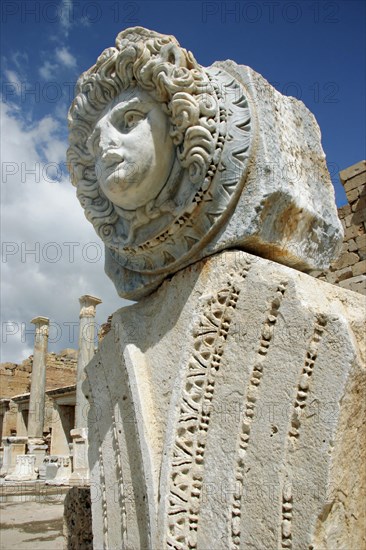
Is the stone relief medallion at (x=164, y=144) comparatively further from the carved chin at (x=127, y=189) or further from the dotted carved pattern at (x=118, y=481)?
the dotted carved pattern at (x=118, y=481)

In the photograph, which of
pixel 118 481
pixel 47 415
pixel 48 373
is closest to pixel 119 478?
pixel 118 481

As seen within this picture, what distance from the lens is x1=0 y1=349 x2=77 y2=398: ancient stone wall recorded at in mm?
25375

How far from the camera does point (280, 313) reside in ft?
4.99

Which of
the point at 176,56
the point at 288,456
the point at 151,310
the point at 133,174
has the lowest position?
the point at 288,456

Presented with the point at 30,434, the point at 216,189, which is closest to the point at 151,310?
the point at 216,189

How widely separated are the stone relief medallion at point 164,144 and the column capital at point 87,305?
620 inches

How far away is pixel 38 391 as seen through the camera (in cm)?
1973

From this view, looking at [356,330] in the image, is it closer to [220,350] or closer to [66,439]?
[220,350]

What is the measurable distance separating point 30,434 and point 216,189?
18.9 meters

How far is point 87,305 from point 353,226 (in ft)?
33.4

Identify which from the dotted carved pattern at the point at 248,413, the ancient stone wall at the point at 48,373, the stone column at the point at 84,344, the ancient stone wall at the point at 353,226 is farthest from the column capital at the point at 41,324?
the dotted carved pattern at the point at 248,413

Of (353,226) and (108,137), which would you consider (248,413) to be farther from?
(353,226)

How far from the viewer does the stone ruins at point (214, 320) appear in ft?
4.54

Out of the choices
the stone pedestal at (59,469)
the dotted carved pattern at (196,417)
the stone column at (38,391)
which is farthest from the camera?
the stone column at (38,391)
